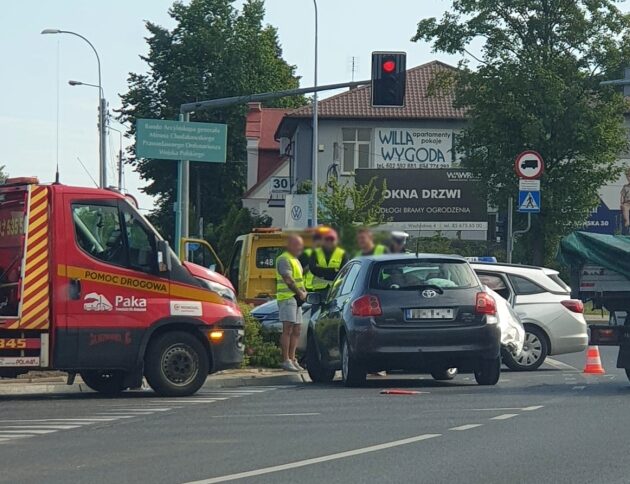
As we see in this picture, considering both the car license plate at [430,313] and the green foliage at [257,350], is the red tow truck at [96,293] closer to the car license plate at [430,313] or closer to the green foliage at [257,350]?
the car license plate at [430,313]

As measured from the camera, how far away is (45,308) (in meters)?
15.6

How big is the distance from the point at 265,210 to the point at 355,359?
10.6 meters

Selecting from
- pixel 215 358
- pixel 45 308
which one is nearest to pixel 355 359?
pixel 215 358

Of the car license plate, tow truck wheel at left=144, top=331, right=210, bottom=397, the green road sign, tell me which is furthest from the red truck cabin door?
the green road sign

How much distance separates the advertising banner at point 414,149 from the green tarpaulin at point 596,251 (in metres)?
12.7

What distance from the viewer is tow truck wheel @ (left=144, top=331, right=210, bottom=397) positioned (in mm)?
16375

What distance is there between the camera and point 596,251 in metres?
18.7

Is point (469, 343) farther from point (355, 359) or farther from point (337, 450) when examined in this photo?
point (337, 450)

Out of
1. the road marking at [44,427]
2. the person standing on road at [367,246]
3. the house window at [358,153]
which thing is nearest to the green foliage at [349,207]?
the person standing on road at [367,246]

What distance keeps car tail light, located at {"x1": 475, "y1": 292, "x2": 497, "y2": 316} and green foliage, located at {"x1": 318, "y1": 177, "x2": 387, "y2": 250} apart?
35.0 ft

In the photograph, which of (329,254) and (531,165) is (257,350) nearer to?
(531,165)

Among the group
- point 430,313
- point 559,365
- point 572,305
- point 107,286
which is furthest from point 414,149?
point 559,365

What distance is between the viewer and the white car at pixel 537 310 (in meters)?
21.6

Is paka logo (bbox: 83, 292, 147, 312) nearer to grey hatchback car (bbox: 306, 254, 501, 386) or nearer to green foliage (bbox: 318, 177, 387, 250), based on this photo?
grey hatchback car (bbox: 306, 254, 501, 386)
